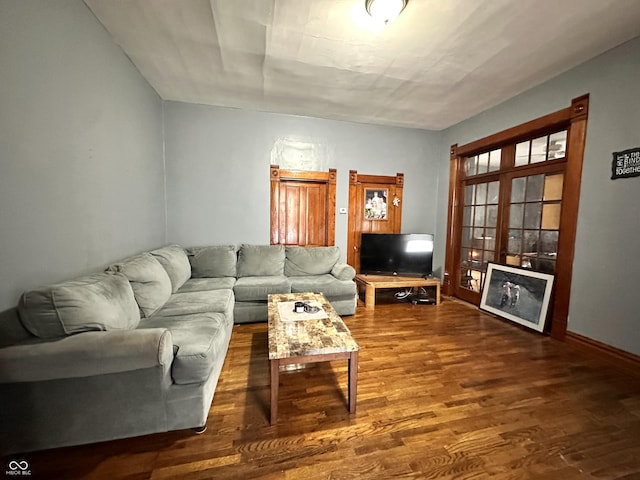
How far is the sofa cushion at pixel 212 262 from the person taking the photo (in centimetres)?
333

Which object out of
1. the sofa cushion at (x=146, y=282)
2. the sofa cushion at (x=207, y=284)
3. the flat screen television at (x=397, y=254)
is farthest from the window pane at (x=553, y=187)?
the sofa cushion at (x=146, y=282)

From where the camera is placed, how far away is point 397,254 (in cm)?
395

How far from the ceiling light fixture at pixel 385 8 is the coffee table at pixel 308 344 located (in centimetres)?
226

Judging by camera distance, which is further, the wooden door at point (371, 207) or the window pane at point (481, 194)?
the wooden door at point (371, 207)

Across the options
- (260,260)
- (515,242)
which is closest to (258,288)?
(260,260)

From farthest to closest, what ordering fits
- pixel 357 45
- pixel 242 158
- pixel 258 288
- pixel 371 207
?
pixel 371 207 → pixel 242 158 → pixel 258 288 → pixel 357 45

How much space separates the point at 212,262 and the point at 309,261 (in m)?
1.32

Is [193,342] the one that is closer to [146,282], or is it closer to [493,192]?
[146,282]

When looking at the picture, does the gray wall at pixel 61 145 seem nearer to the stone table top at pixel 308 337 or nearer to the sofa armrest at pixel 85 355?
the sofa armrest at pixel 85 355

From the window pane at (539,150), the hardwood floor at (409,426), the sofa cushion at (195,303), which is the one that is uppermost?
the window pane at (539,150)

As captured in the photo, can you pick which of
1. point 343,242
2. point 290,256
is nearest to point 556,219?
point 343,242

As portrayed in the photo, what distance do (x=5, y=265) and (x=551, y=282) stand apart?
4.41 metres

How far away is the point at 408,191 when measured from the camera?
14.4 feet

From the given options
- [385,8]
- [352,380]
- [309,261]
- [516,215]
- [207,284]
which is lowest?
[352,380]
